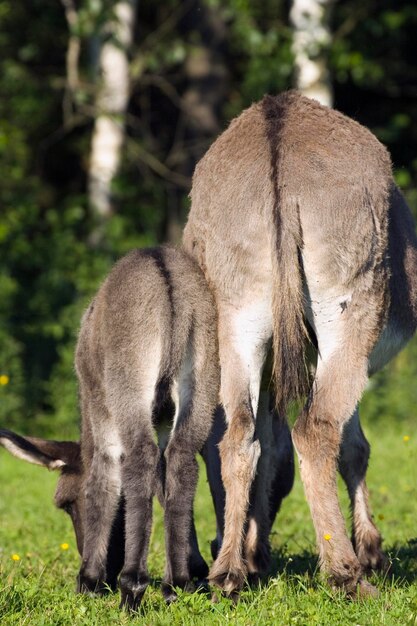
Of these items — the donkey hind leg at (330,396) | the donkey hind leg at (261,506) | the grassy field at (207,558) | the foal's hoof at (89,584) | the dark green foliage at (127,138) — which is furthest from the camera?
the dark green foliage at (127,138)

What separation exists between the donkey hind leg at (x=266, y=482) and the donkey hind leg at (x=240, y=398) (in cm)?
68

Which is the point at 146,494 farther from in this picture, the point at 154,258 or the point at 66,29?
the point at 66,29

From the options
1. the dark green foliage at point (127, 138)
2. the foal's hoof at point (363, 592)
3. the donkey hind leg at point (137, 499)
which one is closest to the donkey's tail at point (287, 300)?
the donkey hind leg at point (137, 499)

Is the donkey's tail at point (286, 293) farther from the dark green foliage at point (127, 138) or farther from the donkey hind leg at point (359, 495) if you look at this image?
the dark green foliage at point (127, 138)

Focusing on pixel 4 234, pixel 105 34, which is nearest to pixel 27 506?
pixel 4 234

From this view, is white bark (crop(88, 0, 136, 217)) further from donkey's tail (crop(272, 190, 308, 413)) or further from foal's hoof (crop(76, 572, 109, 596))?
foal's hoof (crop(76, 572, 109, 596))

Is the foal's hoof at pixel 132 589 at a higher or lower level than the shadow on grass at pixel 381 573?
higher

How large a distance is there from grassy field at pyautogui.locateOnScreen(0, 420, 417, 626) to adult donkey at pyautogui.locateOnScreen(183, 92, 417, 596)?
252mm

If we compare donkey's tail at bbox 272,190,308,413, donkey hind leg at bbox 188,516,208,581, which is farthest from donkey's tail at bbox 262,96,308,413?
donkey hind leg at bbox 188,516,208,581

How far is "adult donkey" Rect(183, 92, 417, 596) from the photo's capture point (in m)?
5.32

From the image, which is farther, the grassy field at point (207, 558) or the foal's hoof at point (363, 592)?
the foal's hoof at point (363, 592)

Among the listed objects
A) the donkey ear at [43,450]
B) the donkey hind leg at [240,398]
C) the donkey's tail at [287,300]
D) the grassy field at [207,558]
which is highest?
the donkey's tail at [287,300]

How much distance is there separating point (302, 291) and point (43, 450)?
6.34 ft

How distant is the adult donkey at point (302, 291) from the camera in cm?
532
